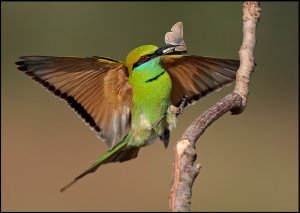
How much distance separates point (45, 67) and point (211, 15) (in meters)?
3.71

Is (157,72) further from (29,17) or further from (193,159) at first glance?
(29,17)

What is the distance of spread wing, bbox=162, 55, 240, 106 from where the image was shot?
1.92m

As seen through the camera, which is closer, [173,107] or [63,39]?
[173,107]

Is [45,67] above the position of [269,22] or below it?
below

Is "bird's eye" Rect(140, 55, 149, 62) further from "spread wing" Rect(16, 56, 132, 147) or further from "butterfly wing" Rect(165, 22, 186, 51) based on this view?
"butterfly wing" Rect(165, 22, 186, 51)

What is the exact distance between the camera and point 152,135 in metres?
1.94

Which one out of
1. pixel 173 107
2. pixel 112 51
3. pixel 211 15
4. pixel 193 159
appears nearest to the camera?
pixel 193 159

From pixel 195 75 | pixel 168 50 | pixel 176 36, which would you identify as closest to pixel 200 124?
pixel 176 36

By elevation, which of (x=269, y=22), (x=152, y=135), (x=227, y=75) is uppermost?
(x=269, y=22)

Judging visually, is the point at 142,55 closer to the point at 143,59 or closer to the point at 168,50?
the point at 143,59

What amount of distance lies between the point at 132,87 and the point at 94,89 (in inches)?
3.9

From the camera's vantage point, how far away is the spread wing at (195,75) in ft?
6.31

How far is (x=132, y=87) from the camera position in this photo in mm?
1981

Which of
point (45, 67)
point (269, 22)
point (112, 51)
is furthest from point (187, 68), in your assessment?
point (269, 22)
